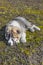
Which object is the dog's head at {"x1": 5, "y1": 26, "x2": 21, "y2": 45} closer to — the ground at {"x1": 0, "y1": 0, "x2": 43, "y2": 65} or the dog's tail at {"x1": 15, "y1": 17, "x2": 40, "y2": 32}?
Result: the ground at {"x1": 0, "y1": 0, "x2": 43, "y2": 65}

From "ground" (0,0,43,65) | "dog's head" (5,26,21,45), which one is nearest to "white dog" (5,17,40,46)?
"dog's head" (5,26,21,45)

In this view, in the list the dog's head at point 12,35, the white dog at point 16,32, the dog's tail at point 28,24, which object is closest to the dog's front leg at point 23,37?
the white dog at point 16,32

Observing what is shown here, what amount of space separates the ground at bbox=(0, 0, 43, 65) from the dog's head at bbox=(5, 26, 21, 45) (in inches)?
5.6

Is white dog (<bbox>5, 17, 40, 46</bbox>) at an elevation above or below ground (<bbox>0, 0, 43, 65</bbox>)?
above

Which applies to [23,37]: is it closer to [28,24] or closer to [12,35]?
[12,35]

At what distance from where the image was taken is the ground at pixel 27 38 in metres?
6.60

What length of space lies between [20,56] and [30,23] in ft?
6.62

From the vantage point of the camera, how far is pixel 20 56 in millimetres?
6738

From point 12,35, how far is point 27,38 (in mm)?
564

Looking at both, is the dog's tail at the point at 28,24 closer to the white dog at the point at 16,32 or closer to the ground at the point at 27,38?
the white dog at the point at 16,32

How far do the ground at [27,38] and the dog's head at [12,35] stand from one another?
142 millimetres

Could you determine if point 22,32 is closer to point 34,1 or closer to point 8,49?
point 8,49

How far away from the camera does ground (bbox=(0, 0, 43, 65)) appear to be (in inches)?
260

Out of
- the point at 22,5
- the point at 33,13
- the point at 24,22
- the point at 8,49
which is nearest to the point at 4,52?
the point at 8,49
